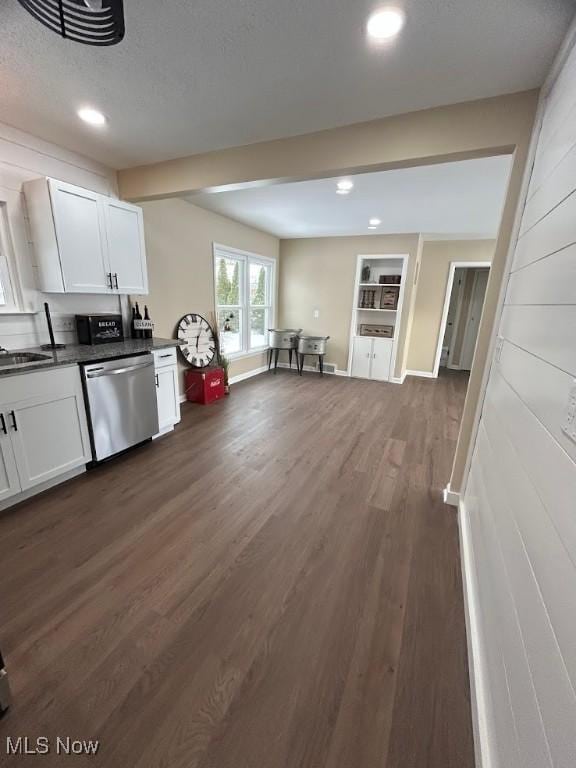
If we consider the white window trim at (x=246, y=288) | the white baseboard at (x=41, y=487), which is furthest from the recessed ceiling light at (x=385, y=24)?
the white window trim at (x=246, y=288)

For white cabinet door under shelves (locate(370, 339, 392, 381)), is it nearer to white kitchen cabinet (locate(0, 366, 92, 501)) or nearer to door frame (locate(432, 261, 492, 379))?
door frame (locate(432, 261, 492, 379))

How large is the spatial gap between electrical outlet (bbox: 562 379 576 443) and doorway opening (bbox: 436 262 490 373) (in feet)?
20.3

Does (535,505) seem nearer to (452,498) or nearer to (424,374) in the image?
(452,498)

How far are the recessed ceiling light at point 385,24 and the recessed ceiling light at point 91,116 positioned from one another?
5.83 feet

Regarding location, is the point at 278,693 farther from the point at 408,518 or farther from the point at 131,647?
the point at 408,518

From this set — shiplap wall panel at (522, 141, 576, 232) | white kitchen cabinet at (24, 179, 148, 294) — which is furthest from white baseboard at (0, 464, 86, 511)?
shiplap wall panel at (522, 141, 576, 232)

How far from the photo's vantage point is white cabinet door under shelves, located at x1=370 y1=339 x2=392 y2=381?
555 cm

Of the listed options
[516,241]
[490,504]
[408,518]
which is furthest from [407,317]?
[490,504]

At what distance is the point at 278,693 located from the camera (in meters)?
1.17

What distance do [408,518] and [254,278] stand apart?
4674 millimetres

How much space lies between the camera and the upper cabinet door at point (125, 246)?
2.82 metres

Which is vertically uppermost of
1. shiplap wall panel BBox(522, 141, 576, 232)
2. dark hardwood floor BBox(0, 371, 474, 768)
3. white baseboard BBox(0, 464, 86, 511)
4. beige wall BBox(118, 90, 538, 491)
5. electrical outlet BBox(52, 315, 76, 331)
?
beige wall BBox(118, 90, 538, 491)

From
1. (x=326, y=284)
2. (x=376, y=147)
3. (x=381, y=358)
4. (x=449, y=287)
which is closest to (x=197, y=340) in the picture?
(x=326, y=284)

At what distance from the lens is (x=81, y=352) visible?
252 cm
